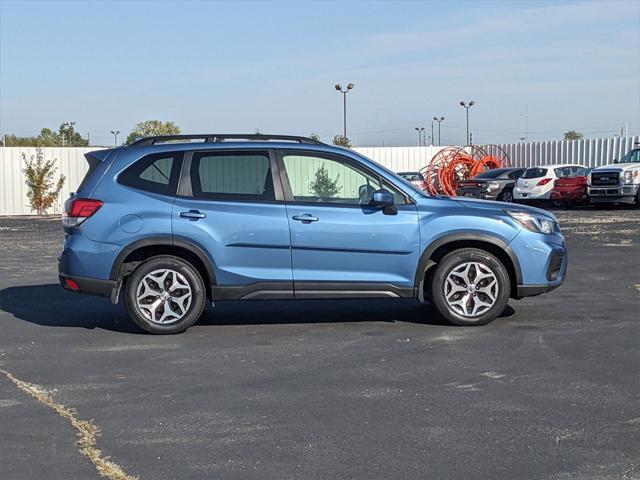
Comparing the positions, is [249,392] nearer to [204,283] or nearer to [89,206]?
[204,283]

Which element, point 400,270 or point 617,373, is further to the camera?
point 400,270

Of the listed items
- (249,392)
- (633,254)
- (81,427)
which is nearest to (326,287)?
(249,392)

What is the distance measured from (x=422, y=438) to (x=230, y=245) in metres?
3.92

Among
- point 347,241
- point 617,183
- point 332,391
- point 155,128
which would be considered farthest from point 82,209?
point 155,128

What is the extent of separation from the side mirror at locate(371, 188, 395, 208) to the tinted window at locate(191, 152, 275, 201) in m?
0.98

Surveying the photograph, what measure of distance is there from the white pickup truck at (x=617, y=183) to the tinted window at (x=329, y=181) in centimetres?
2202

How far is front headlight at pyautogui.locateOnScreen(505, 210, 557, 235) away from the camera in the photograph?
9469 mm

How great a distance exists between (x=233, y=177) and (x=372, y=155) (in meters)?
35.8

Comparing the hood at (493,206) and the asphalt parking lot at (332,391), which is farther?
the hood at (493,206)

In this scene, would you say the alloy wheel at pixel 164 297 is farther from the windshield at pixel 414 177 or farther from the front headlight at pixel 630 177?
the windshield at pixel 414 177

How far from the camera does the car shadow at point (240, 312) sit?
9.93 m

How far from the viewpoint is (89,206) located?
9164 millimetres

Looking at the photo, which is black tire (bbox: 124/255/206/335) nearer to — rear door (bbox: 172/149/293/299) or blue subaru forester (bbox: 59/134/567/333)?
blue subaru forester (bbox: 59/134/567/333)

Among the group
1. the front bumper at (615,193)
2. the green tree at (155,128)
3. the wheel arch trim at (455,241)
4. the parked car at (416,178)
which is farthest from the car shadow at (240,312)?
the green tree at (155,128)
